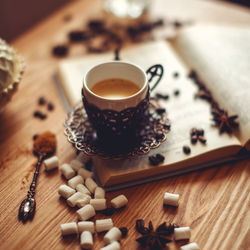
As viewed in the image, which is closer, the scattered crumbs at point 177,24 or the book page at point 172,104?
the book page at point 172,104

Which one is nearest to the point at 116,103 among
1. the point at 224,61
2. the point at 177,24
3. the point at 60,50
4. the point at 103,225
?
the point at 103,225

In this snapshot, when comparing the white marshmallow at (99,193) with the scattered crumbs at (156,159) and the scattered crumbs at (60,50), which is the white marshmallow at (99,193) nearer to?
the scattered crumbs at (156,159)

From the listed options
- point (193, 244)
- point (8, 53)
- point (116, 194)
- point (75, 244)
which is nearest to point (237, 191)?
point (193, 244)

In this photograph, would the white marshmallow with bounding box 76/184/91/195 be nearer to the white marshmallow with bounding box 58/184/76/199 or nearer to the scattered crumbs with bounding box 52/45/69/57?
the white marshmallow with bounding box 58/184/76/199

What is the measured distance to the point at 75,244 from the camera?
2.56ft

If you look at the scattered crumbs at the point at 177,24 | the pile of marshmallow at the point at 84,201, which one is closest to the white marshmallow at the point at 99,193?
the pile of marshmallow at the point at 84,201

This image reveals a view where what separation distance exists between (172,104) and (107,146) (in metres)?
0.34

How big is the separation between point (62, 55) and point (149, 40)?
0.43 m

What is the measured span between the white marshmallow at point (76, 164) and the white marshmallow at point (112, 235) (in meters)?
0.23

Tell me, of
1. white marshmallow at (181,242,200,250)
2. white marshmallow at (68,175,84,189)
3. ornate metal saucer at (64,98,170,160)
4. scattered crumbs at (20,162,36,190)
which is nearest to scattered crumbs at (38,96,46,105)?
ornate metal saucer at (64,98,170,160)

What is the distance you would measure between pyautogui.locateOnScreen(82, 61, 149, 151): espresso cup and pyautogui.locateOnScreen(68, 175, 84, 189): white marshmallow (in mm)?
127

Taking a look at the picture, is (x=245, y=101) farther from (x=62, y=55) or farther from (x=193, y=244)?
(x=62, y=55)

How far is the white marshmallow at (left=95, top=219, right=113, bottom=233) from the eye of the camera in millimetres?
799

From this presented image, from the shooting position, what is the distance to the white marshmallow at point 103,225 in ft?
2.62
